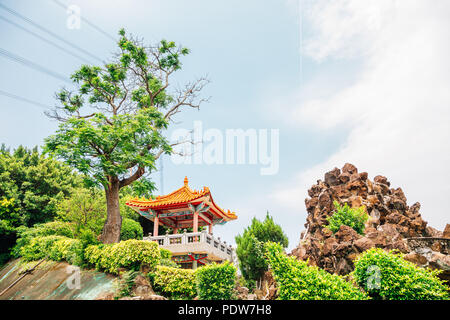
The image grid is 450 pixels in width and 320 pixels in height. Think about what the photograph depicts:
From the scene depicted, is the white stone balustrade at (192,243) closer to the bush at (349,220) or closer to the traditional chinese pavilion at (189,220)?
the traditional chinese pavilion at (189,220)

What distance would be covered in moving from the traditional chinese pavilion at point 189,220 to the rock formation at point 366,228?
4.17 meters

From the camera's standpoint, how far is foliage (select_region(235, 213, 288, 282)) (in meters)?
17.4

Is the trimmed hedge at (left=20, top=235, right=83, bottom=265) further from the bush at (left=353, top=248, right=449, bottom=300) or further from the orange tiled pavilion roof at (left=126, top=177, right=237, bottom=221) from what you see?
the bush at (left=353, top=248, right=449, bottom=300)

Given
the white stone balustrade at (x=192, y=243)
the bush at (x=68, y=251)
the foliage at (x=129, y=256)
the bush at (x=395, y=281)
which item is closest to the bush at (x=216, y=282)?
the foliage at (x=129, y=256)

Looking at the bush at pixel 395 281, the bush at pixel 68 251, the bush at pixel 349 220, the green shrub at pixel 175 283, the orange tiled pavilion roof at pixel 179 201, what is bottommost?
the green shrub at pixel 175 283

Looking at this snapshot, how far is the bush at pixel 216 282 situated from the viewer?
801cm

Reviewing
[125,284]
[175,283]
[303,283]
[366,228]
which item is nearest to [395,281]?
[303,283]

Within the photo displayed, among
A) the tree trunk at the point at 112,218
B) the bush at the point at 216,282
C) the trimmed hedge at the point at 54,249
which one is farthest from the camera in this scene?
the tree trunk at the point at 112,218

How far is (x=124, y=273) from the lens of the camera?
30.6ft

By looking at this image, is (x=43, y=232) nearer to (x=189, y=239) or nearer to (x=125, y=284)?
(x=189, y=239)
